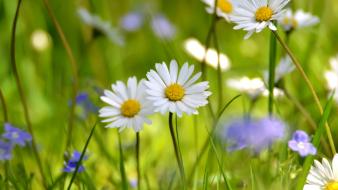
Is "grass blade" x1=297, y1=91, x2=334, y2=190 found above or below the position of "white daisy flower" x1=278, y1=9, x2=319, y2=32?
below

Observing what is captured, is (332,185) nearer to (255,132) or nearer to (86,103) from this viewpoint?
(255,132)

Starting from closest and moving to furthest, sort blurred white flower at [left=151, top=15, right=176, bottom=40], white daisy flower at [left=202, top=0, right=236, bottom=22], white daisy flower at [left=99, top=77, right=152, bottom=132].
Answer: white daisy flower at [left=99, top=77, right=152, bottom=132], white daisy flower at [left=202, top=0, right=236, bottom=22], blurred white flower at [left=151, top=15, right=176, bottom=40]

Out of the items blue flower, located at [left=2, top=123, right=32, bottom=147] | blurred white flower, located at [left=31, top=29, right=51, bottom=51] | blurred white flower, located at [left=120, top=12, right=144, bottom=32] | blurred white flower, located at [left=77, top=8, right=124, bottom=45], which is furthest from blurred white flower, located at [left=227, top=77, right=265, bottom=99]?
blurred white flower, located at [left=120, top=12, right=144, bottom=32]

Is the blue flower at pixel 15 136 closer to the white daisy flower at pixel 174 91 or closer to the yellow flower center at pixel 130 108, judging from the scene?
the yellow flower center at pixel 130 108

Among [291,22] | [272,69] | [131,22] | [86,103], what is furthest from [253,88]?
[131,22]

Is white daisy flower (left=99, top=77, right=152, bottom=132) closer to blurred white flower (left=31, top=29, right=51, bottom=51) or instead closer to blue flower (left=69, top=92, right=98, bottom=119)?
blue flower (left=69, top=92, right=98, bottom=119)

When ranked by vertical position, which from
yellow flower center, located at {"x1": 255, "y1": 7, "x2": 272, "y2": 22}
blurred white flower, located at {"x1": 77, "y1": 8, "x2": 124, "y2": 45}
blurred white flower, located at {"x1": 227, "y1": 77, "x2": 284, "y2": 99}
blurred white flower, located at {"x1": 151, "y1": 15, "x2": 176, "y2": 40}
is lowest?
yellow flower center, located at {"x1": 255, "y1": 7, "x2": 272, "y2": 22}
